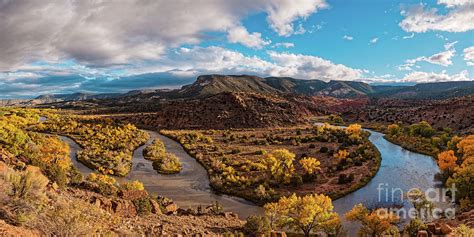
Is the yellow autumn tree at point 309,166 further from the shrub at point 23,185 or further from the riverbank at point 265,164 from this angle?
the shrub at point 23,185

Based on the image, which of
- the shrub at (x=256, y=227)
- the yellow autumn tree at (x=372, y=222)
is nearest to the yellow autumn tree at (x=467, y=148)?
the yellow autumn tree at (x=372, y=222)

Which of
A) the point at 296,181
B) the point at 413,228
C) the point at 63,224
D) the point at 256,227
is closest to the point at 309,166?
the point at 296,181

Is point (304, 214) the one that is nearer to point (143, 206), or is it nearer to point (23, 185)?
point (143, 206)

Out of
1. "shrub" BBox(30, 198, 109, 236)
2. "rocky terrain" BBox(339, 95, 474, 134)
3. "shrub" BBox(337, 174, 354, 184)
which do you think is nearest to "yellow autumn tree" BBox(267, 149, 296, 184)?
"shrub" BBox(337, 174, 354, 184)

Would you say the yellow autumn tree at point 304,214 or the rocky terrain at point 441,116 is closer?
the yellow autumn tree at point 304,214

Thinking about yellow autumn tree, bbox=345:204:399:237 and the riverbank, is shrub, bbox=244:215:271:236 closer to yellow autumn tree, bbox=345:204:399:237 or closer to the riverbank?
yellow autumn tree, bbox=345:204:399:237

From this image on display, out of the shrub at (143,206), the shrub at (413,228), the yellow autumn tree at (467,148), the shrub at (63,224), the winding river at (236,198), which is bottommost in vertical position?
the winding river at (236,198)
